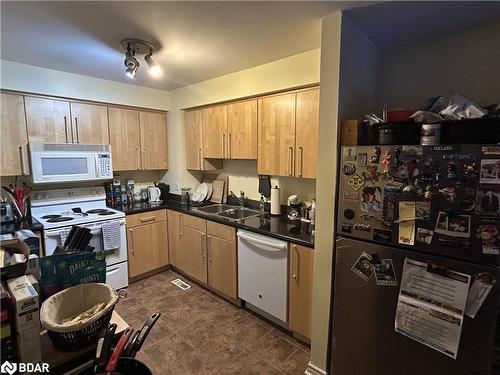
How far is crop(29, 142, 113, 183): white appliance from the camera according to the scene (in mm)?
2527

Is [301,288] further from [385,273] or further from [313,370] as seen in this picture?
[385,273]

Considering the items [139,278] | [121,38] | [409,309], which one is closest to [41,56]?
[121,38]

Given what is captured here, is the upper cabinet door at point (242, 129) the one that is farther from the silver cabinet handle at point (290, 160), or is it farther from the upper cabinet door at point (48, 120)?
the upper cabinet door at point (48, 120)

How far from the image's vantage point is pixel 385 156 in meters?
1.44

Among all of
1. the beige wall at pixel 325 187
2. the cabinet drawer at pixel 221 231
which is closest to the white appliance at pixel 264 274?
the cabinet drawer at pixel 221 231

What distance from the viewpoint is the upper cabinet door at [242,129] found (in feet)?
8.75

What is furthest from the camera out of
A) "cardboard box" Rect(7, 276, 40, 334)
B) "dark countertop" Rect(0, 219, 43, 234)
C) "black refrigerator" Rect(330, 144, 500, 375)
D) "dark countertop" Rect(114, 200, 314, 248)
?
"dark countertop" Rect(0, 219, 43, 234)

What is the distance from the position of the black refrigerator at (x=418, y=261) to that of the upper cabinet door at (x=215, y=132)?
1690mm

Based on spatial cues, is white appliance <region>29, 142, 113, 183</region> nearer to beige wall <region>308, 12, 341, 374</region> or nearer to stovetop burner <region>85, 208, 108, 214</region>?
stovetop burner <region>85, 208, 108, 214</region>

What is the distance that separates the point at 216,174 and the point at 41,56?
82.7 inches

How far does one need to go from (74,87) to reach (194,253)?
2.19 meters

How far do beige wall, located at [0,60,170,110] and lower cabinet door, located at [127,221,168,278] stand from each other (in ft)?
5.05

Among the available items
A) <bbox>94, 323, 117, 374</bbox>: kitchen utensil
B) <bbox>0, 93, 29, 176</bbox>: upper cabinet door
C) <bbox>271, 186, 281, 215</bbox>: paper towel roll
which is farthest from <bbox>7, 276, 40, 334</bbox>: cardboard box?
<bbox>0, 93, 29, 176</bbox>: upper cabinet door

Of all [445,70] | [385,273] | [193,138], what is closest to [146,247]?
[193,138]
